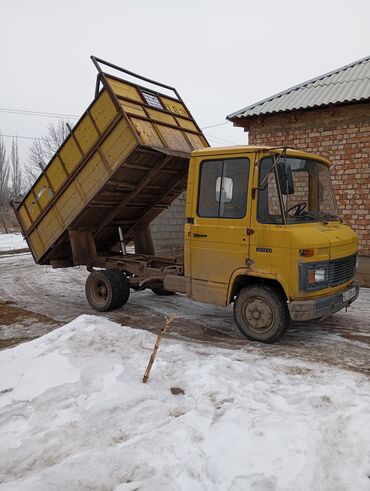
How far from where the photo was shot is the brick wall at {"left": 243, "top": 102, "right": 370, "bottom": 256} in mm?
8961

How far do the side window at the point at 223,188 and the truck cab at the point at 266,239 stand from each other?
0.04 feet

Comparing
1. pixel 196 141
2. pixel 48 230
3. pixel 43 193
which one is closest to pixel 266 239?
pixel 196 141

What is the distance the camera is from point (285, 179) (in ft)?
16.5

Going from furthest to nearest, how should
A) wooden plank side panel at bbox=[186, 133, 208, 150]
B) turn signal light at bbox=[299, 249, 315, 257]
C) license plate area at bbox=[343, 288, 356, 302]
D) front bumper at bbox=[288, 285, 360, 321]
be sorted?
wooden plank side panel at bbox=[186, 133, 208, 150]
license plate area at bbox=[343, 288, 356, 302]
front bumper at bbox=[288, 285, 360, 321]
turn signal light at bbox=[299, 249, 315, 257]

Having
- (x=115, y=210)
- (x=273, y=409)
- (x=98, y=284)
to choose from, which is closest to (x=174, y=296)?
(x=98, y=284)

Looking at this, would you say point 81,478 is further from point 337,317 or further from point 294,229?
point 337,317

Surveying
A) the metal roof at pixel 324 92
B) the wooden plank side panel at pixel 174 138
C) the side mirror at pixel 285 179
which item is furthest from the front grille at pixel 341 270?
the metal roof at pixel 324 92

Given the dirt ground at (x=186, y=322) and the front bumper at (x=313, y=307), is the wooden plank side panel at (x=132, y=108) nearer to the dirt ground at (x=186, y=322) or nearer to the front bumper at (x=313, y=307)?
the dirt ground at (x=186, y=322)

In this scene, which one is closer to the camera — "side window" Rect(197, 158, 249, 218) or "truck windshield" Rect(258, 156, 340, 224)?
"truck windshield" Rect(258, 156, 340, 224)

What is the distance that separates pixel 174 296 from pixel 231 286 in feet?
10.9

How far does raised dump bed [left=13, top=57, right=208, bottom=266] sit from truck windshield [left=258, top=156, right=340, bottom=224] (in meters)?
1.80

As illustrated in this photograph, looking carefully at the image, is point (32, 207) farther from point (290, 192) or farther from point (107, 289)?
point (290, 192)

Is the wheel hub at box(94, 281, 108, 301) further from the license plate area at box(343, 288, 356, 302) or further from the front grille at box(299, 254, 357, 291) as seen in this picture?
the license plate area at box(343, 288, 356, 302)

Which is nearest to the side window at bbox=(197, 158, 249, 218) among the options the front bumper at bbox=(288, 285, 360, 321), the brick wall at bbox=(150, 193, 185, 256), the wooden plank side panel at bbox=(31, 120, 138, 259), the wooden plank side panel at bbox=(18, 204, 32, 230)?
the wooden plank side panel at bbox=(31, 120, 138, 259)
